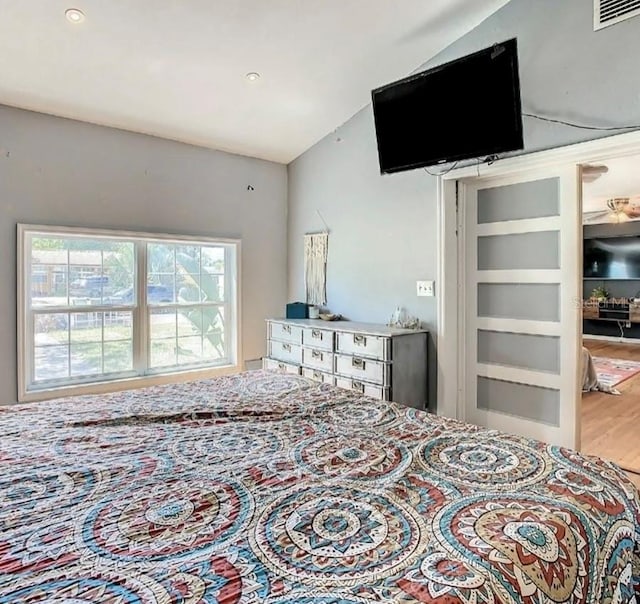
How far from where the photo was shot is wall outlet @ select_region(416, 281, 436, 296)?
3541 mm

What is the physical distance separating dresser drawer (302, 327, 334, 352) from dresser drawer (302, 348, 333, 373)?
0.04 m

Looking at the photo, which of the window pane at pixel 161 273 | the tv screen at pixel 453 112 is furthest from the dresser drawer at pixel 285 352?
the tv screen at pixel 453 112

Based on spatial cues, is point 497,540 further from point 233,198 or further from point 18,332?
point 233,198

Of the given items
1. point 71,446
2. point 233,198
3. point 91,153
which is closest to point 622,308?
point 233,198

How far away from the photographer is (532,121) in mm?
2914

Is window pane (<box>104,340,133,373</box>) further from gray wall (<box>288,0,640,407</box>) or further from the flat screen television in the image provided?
the flat screen television

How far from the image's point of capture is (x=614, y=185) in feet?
21.1

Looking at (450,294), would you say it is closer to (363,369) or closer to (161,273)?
(363,369)

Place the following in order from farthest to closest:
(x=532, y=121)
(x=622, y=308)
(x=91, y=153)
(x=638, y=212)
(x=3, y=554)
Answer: (x=622, y=308) < (x=638, y=212) < (x=91, y=153) < (x=532, y=121) < (x=3, y=554)

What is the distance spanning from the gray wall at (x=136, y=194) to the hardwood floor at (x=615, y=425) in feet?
9.93

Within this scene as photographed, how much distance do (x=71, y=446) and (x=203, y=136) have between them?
331 cm

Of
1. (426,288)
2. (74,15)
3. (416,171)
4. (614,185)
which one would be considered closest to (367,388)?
(426,288)

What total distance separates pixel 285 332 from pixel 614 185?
206 inches

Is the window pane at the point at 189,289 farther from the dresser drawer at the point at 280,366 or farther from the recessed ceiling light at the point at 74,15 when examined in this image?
the recessed ceiling light at the point at 74,15
